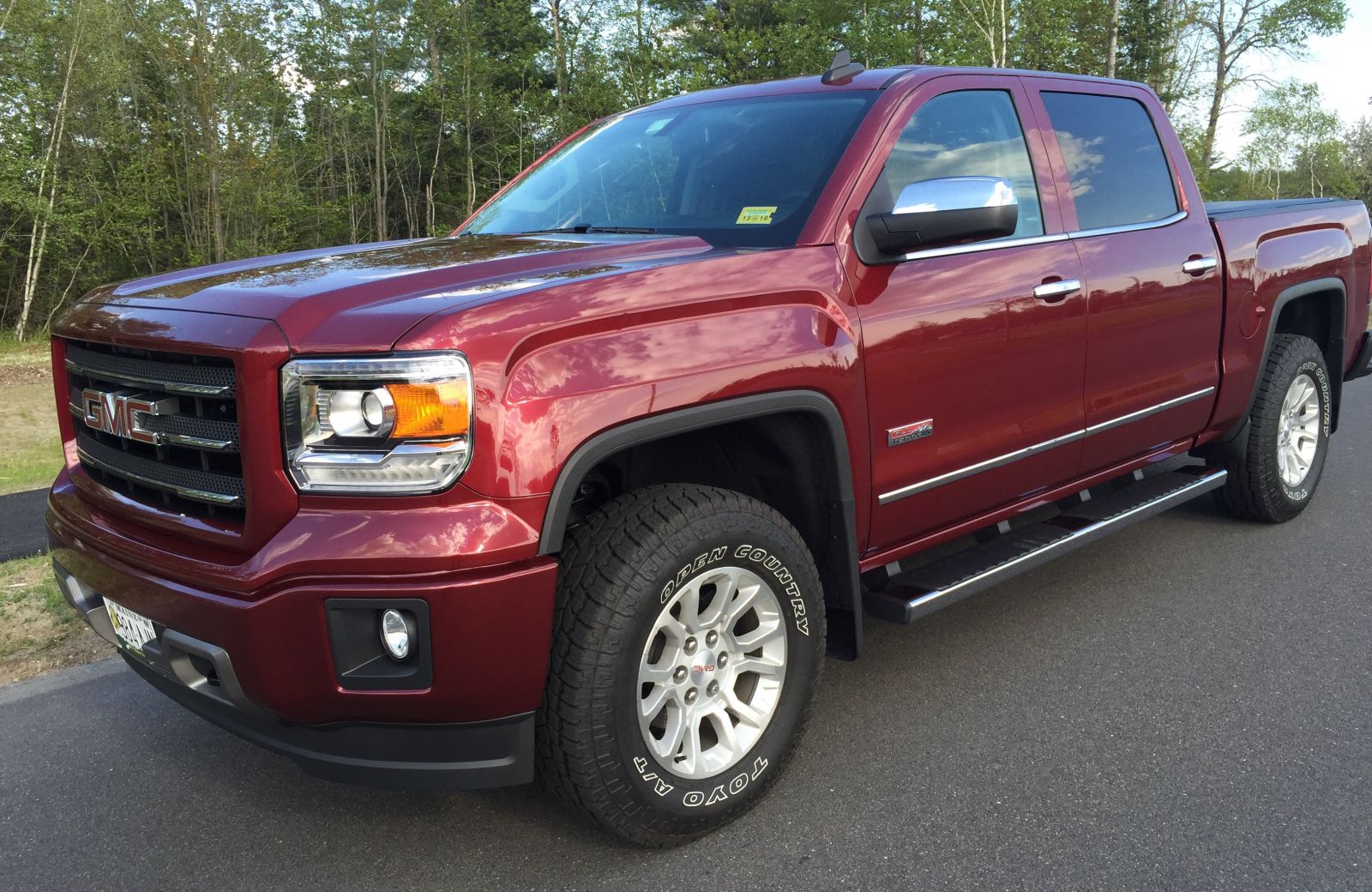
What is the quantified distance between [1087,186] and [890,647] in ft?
6.08

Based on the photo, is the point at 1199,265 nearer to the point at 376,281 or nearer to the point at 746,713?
the point at 746,713

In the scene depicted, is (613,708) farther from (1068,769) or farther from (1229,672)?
(1229,672)

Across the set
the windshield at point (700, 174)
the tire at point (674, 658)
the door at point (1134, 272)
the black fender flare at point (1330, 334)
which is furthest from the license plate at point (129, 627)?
the black fender flare at point (1330, 334)

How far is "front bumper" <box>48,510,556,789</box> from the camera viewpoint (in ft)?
7.00

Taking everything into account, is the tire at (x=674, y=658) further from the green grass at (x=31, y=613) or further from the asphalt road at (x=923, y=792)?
the green grass at (x=31, y=613)

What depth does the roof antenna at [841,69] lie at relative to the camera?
3.52 m

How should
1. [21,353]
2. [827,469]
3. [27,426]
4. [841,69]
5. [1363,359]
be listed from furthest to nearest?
[21,353], [27,426], [1363,359], [841,69], [827,469]

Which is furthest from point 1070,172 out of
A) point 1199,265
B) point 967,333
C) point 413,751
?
point 413,751

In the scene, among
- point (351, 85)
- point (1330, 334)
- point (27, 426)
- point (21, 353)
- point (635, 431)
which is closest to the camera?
point (635, 431)

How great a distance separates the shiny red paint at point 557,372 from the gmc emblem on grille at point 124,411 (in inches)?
5.6

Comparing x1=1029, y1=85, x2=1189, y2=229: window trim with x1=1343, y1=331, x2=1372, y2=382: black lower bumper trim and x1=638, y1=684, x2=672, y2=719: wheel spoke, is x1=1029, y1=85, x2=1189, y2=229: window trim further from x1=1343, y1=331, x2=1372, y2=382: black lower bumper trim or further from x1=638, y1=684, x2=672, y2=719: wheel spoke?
x1=638, y1=684, x2=672, y2=719: wheel spoke

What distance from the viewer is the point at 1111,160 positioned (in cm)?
411

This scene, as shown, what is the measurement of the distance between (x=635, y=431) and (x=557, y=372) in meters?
0.23

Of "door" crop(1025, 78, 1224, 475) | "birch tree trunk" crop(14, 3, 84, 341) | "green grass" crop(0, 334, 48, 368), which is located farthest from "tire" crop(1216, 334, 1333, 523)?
"birch tree trunk" crop(14, 3, 84, 341)
